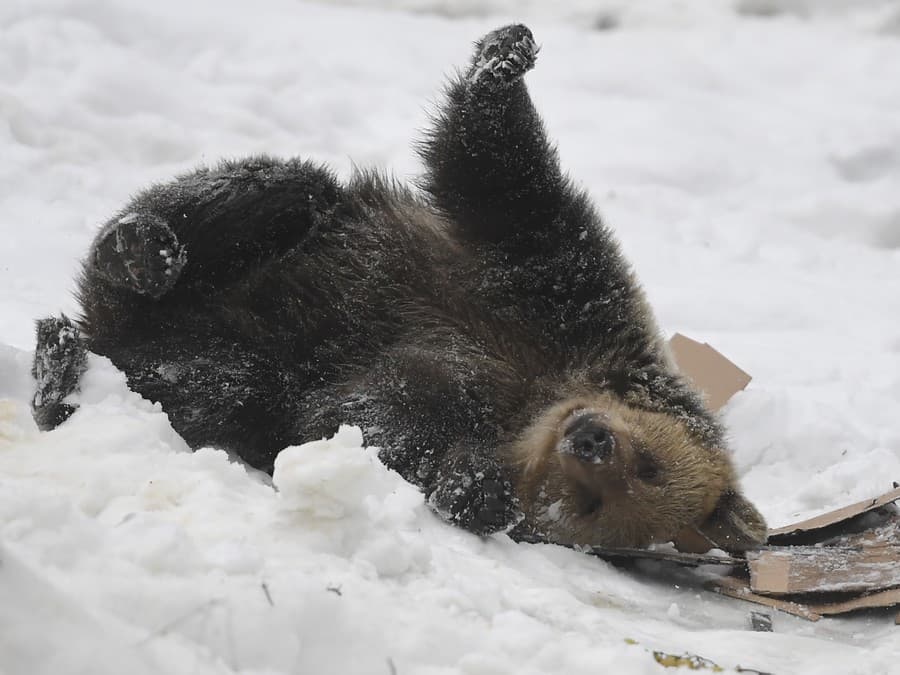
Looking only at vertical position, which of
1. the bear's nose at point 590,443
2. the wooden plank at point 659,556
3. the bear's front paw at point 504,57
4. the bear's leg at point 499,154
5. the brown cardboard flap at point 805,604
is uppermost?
the bear's front paw at point 504,57

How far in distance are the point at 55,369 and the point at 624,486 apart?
1954 millimetres

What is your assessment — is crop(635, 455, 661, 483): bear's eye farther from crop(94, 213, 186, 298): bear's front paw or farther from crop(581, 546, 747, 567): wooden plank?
crop(94, 213, 186, 298): bear's front paw

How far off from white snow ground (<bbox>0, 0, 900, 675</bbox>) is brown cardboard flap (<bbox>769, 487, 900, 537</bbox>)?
1.80ft

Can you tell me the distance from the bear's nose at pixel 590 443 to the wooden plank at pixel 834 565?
0.63m

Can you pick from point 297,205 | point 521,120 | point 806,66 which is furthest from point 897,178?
point 297,205

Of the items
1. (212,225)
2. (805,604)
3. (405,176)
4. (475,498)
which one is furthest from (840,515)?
(212,225)

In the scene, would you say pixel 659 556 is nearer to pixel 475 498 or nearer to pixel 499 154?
pixel 475 498

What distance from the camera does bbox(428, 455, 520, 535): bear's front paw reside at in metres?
2.90

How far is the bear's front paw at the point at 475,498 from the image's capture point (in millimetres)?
2898

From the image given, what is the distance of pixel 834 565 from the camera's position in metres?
2.92

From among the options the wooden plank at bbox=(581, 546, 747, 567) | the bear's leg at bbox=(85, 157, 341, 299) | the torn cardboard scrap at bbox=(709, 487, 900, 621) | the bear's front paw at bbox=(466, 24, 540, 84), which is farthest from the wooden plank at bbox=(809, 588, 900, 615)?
the bear's leg at bbox=(85, 157, 341, 299)

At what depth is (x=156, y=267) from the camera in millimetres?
3307

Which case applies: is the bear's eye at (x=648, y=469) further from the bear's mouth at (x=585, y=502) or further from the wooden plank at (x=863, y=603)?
the wooden plank at (x=863, y=603)

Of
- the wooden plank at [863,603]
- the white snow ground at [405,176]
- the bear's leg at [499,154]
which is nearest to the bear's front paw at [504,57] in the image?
the bear's leg at [499,154]
